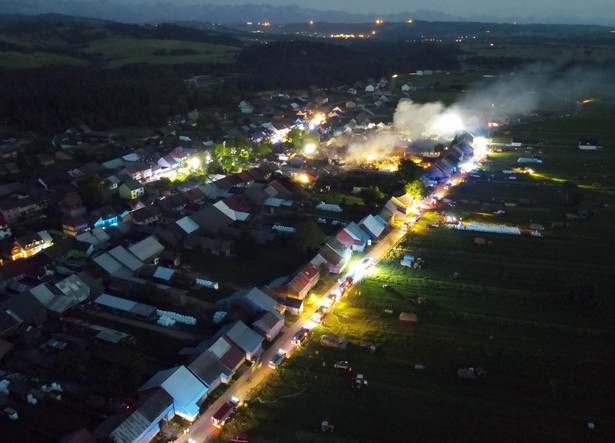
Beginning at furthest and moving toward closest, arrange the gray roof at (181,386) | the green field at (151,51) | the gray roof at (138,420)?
the green field at (151,51)
the gray roof at (181,386)
the gray roof at (138,420)

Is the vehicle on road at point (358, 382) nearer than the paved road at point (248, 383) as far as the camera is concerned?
No

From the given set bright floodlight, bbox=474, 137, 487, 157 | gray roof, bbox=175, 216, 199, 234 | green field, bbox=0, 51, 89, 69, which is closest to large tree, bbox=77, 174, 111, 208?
gray roof, bbox=175, 216, 199, 234

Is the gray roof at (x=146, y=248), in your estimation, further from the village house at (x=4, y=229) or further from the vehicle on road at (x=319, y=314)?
the vehicle on road at (x=319, y=314)

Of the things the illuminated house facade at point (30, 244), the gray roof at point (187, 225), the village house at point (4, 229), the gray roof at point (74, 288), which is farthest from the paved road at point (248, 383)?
the village house at point (4, 229)

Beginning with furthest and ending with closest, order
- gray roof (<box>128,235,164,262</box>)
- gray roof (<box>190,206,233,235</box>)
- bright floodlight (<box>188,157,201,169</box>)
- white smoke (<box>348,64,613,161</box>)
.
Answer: white smoke (<box>348,64,613,161</box>)
bright floodlight (<box>188,157,201,169</box>)
gray roof (<box>190,206,233,235</box>)
gray roof (<box>128,235,164,262</box>)

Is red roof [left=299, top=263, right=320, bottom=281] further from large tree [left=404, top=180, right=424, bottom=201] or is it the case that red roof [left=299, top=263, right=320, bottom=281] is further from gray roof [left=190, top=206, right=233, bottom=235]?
large tree [left=404, top=180, right=424, bottom=201]

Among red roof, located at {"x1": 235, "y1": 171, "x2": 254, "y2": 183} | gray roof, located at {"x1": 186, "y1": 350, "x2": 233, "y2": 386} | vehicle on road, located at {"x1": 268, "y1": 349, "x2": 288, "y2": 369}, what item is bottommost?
red roof, located at {"x1": 235, "y1": 171, "x2": 254, "y2": 183}
